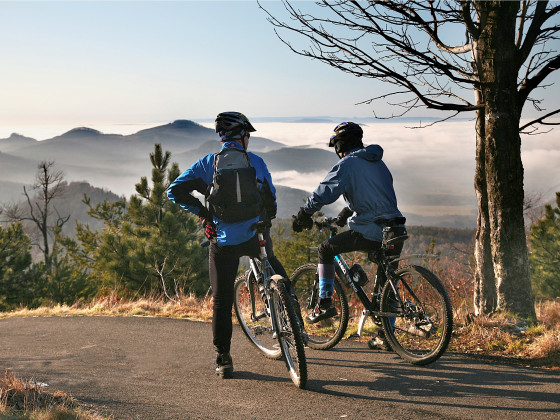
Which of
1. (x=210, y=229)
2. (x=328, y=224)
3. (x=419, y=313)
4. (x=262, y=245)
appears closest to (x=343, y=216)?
(x=328, y=224)

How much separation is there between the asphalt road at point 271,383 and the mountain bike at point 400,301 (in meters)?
0.21

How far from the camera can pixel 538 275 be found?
121 ft

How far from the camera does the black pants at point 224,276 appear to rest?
199 inches

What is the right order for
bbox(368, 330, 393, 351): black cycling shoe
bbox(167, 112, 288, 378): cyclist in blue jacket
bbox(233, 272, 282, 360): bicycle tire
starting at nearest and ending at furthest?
bbox(167, 112, 288, 378): cyclist in blue jacket → bbox(233, 272, 282, 360): bicycle tire → bbox(368, 330, 393, 351): black cycling shoe

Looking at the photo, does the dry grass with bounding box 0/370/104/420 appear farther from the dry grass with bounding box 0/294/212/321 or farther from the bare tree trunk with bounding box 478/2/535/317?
the bare tree trunk with bounding box 478/2/535/317

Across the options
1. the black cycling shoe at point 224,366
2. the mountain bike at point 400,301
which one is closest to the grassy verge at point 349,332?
the mountain bike at point 400,301

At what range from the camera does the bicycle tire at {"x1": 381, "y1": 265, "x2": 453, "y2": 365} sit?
4.98 meters

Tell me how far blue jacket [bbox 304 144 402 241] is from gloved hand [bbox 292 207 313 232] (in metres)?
0.10

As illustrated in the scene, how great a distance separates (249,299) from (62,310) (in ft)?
16.9

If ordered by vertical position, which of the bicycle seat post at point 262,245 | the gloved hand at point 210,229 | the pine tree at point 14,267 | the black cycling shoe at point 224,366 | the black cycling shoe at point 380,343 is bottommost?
the pine tree at point 14,267

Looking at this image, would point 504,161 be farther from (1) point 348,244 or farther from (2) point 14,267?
(2) point 14,267

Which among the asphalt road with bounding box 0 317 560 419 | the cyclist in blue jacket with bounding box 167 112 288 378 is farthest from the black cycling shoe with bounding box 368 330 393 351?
the cyclist in blue jacket with bounding box 167 112 288 378

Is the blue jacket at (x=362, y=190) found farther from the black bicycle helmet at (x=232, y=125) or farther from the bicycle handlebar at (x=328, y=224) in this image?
the black bicycle helmet at (x=232, y=125)

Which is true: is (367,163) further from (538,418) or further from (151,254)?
(151,254)
